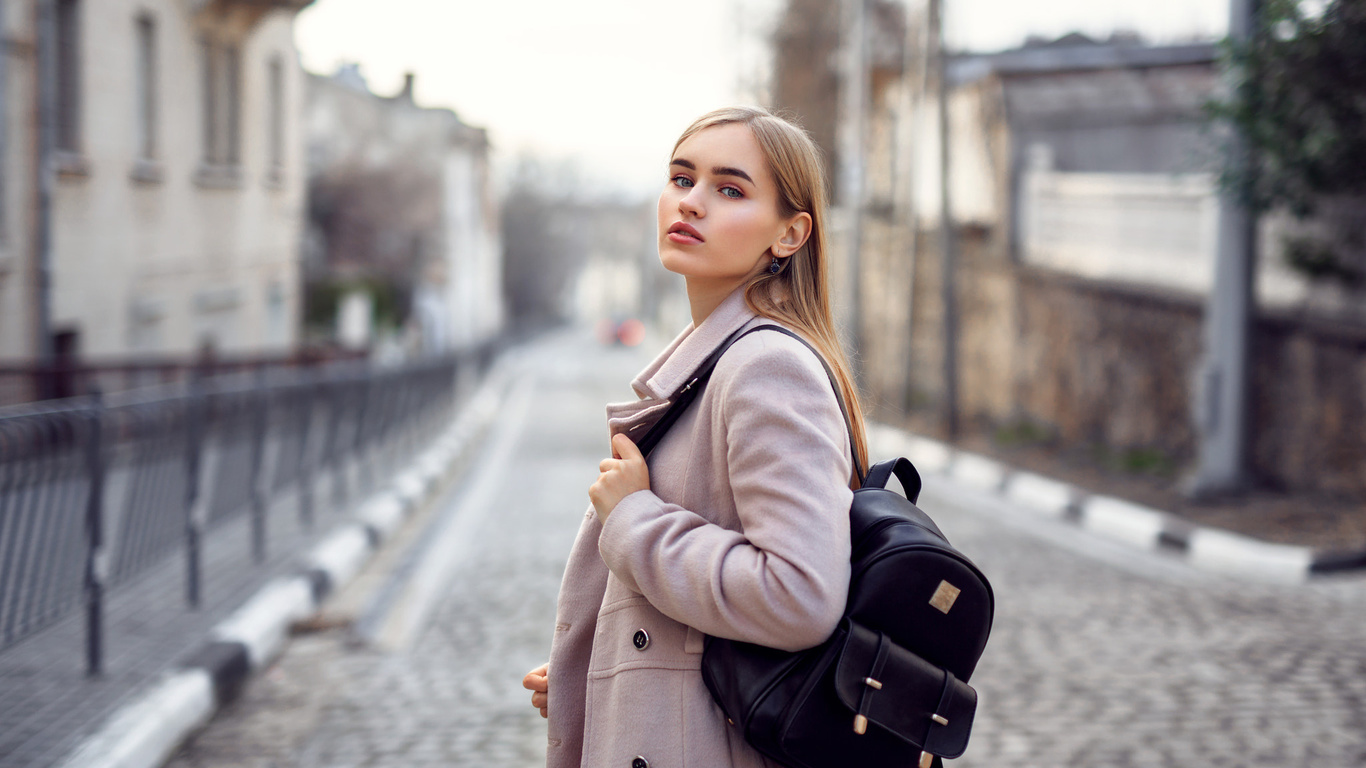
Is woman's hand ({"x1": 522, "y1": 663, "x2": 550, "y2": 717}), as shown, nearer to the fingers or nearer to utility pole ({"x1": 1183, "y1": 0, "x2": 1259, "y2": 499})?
the fingers

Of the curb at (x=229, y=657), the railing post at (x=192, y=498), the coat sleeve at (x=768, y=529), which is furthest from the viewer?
the railing post at (x=192, y=498)

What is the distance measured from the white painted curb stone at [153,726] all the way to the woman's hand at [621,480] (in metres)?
2.90

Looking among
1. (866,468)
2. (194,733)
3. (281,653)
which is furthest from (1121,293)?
(866,468)

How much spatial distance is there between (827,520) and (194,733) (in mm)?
4021

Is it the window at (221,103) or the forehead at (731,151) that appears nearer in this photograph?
the forehead at (731,151)

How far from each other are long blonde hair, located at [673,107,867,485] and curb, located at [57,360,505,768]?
10.4ft

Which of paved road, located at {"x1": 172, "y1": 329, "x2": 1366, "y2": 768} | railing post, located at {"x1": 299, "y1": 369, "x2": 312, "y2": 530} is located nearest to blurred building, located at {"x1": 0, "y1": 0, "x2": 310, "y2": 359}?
railing post, located at {"x1": 299, "y1": 369, "x2": 312, "y2": 530}

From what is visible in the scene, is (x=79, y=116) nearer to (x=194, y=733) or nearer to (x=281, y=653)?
(x=281, y=653)

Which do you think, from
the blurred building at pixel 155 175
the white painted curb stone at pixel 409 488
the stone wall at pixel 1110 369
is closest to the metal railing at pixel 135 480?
the white painted curb stone at pixel 409 488

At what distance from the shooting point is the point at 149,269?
1573 centimetres

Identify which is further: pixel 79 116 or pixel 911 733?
pixel 79 116

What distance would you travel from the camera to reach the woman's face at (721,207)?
199 cm

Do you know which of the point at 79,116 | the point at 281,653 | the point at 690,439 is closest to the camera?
the point at 690,439

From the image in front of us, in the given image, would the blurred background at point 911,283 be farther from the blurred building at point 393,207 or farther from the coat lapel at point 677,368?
the blurred building at point 393,207
